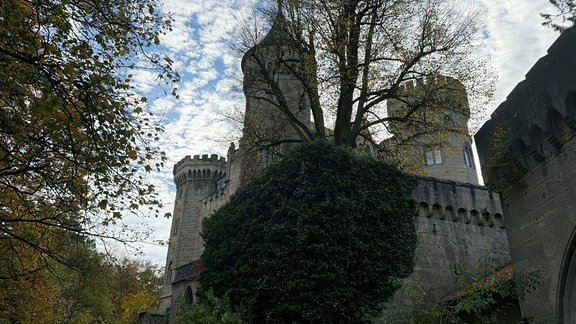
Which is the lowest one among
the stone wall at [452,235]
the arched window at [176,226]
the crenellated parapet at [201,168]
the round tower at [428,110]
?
the stone wall at [452,235]

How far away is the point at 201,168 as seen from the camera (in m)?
37.8

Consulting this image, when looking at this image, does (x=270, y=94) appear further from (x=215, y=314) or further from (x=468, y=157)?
(x=468, y=157)

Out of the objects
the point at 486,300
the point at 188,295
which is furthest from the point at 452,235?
the point at 188,295

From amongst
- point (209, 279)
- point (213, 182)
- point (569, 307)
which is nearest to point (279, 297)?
point (209, 279)

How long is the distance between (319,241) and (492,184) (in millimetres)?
5201

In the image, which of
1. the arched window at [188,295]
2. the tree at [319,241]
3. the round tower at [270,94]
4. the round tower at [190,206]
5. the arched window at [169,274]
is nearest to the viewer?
the tree at [319,241]

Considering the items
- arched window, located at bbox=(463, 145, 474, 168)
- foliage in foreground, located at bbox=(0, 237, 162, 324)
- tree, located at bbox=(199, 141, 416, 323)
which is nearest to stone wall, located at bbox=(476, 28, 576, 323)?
tree, located at bbox=(199, 141, 416, 323)

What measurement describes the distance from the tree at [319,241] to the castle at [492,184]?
0.92 metres

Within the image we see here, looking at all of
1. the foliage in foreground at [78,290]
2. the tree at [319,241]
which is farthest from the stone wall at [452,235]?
the foliage in foreground at [78,290]

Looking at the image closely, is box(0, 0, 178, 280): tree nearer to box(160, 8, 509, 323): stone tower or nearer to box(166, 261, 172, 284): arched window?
box(160, 8, 509, 323): stone tower

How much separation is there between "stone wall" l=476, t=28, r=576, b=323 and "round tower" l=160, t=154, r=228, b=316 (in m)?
27.2

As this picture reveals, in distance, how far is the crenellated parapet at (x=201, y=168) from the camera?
3772 cm

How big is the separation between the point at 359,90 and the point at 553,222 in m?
10.2

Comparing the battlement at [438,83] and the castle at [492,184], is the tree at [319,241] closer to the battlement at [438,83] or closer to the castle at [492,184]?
the castle at [492,184]
